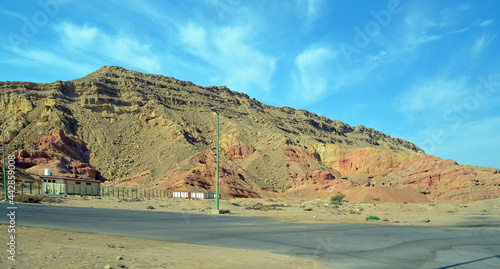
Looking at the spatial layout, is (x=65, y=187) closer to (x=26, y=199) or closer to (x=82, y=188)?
(x=82, y=188)

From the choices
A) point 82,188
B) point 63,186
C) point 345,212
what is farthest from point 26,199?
point 345,212

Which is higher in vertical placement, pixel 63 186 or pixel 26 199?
pixel 63 186

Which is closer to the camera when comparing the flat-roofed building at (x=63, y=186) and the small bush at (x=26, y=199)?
the small bush at (x=26, y=199)

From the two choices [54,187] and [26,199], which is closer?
[26,199]

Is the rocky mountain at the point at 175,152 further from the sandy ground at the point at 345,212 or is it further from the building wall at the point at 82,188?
the sandy ground at the point at 345,212

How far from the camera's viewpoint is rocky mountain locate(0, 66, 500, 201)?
7812cm

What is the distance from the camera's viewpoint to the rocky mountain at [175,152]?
78.1m

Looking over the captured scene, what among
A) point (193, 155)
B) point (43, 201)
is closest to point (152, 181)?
point (193, 155)

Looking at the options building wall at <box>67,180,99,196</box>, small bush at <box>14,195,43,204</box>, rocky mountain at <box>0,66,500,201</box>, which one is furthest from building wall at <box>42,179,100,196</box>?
rocky mountain at <box>0,66,500,201</box>

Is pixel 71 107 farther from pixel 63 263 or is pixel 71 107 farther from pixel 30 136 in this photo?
pixel 63 263

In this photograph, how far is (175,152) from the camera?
297 feet

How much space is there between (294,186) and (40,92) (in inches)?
2926

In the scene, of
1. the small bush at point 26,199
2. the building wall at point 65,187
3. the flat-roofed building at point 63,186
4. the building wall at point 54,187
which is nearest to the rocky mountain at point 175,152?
the building wall at point 65,187

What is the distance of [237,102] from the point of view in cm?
15562
